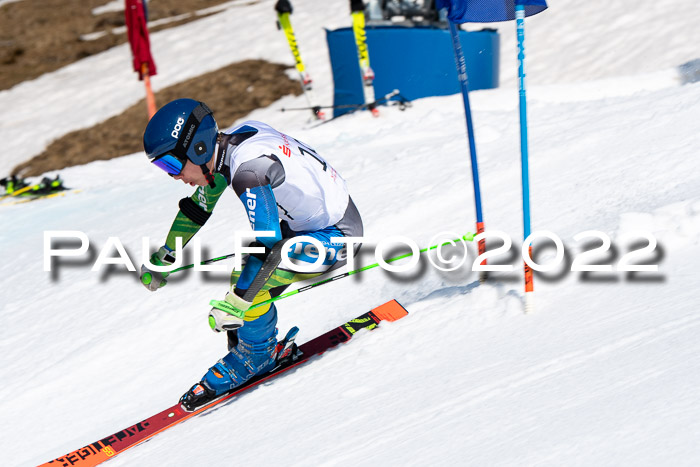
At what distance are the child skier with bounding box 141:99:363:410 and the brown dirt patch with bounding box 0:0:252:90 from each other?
20.6 meters

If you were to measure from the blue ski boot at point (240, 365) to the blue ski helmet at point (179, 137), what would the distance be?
3.21 ft

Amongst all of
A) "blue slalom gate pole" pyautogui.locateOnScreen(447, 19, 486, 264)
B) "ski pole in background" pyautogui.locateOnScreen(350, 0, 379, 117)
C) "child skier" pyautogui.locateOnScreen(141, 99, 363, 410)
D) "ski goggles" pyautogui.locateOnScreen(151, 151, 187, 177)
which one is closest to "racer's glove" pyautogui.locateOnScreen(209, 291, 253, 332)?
"child skier" pyautogui.locateOnScreen(141, 99, 363, 410)

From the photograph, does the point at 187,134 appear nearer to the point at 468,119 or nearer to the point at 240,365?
the point at 240,365

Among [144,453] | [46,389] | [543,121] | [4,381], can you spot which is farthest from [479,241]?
[543,121]

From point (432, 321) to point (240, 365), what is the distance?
110 cm

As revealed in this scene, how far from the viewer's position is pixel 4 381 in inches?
206

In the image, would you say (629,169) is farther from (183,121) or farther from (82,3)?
(82,3)

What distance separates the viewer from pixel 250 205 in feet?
11.0

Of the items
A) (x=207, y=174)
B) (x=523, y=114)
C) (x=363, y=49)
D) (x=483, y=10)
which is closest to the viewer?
(x=207, y=174)

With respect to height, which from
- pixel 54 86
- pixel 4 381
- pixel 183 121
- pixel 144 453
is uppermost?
pixel 183 121

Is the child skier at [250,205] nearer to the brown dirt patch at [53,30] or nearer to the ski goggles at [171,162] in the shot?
the ski goggles at [171,162]

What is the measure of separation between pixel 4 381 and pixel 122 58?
717 inches

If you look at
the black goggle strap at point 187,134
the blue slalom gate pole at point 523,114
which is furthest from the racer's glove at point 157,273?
the blue slalom gate pole at point 523,114

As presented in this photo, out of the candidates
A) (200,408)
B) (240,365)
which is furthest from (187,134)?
(200,408)
